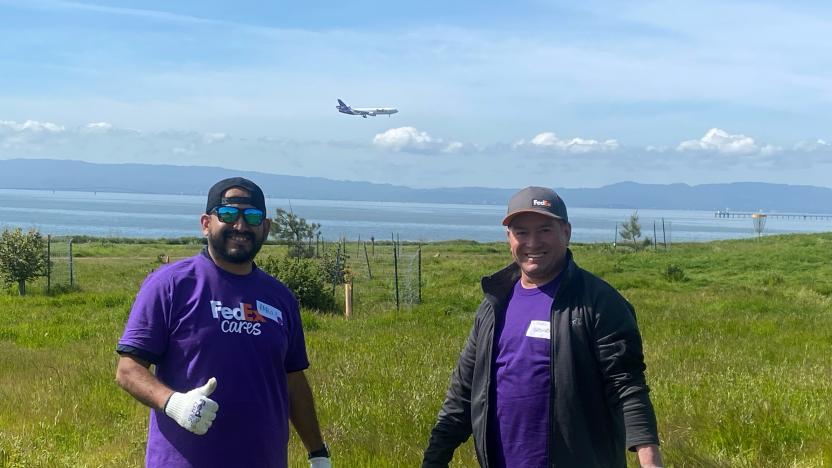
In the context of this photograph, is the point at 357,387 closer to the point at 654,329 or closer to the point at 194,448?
the point at 194,448

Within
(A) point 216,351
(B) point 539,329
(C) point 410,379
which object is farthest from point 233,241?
(C) point 410,379

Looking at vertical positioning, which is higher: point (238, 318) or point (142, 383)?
point (238, 318)

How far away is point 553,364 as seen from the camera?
3291 mm

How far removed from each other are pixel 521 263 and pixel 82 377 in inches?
279

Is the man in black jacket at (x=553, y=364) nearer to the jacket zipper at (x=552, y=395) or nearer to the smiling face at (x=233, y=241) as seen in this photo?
the jacket zipper at (x=552, y=395)

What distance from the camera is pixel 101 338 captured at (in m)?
12.5

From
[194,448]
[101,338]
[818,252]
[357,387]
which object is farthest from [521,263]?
[818,252]

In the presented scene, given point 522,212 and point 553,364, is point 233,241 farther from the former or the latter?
point 553,364

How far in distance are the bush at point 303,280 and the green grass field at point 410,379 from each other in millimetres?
1128

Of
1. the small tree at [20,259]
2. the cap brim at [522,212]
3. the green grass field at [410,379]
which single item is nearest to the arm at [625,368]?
the cap brim at [522,212]

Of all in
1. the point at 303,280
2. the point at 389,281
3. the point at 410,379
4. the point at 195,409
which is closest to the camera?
the point at 195,409

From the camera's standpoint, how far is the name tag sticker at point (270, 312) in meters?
3.42

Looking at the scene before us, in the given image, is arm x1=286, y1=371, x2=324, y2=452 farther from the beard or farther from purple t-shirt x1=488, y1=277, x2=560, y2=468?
purple t-shirt x1=488, y1=277, x2=560, y2=468

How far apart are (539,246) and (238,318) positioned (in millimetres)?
1302
